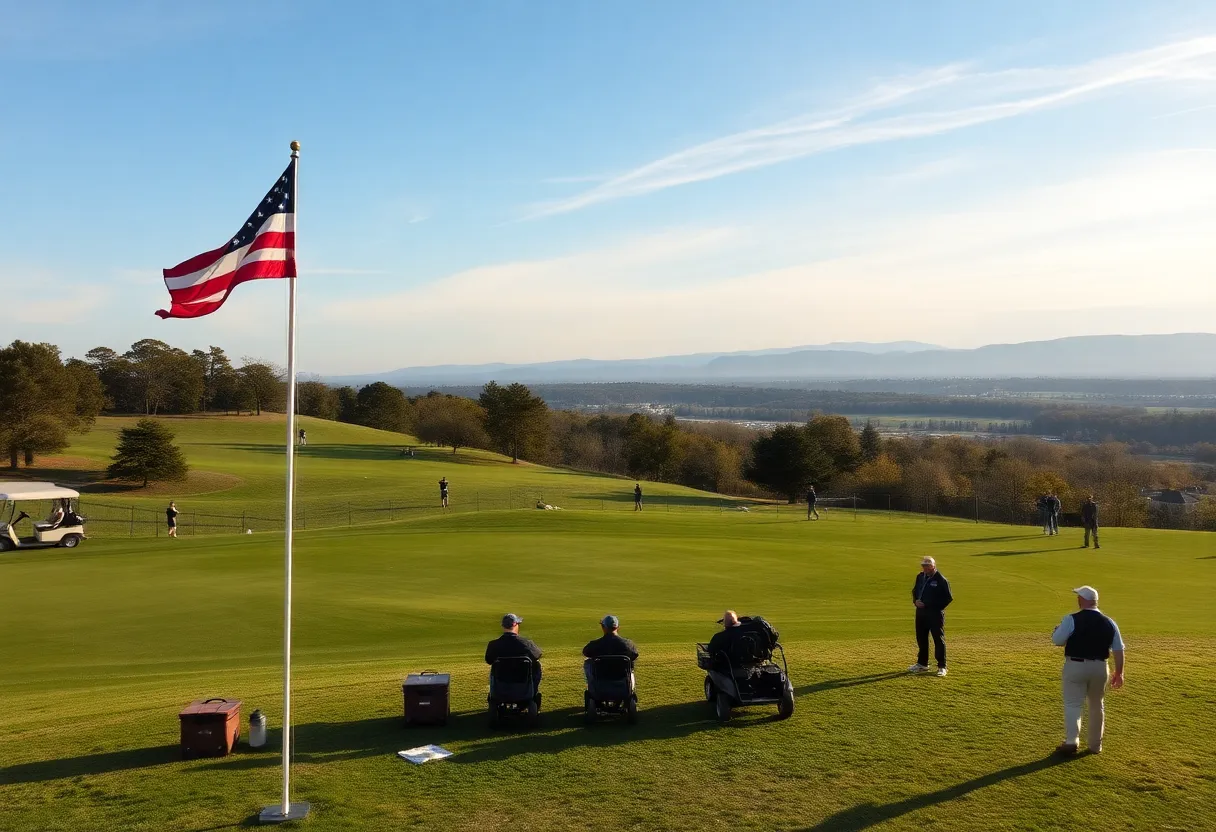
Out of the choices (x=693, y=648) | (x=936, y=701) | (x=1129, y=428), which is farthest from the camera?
(x=1129, y=428)

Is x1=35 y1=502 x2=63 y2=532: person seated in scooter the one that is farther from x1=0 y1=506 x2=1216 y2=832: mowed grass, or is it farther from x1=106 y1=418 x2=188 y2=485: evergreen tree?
x1=106 y1=418 x2=188 y2=485: evergreen tree

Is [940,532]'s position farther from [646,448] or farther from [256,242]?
[646,448]

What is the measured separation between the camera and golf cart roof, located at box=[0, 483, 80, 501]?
3250 centimetres

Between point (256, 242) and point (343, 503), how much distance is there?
4837 cm

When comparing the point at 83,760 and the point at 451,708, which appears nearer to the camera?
the point at 83,760

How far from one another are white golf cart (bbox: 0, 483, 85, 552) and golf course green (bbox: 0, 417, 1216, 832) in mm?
1271

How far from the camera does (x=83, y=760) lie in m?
10.6

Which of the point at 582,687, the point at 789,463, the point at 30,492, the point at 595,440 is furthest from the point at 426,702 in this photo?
the point at 595,440

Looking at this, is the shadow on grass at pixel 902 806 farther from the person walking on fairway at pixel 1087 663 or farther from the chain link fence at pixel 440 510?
the chain link fence at pixel 440 510

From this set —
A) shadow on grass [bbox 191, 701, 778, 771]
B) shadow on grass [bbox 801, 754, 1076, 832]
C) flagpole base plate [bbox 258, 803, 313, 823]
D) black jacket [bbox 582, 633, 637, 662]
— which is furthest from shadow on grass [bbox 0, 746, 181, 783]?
shadow on grass [bbox 801, 754, 1076, 832]

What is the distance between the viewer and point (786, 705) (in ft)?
37.7

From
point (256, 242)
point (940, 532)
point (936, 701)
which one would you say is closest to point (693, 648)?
point (936, 701)

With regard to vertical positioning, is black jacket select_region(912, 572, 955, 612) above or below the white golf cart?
above

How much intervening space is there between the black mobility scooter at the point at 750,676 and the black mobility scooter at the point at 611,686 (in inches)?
46.8
